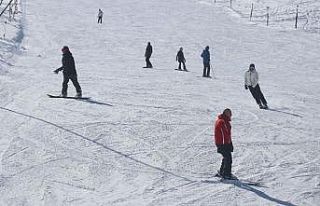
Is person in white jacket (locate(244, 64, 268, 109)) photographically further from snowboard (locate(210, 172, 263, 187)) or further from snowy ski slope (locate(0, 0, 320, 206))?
snowboard (locate(210, 172, 263, 187))

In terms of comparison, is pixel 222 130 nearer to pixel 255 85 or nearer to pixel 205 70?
pixel 255 85

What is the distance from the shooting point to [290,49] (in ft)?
109

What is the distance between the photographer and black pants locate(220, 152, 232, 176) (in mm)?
10391

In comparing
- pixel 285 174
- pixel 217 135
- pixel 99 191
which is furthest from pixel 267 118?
pixel 99 191

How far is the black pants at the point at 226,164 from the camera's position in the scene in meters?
10.4

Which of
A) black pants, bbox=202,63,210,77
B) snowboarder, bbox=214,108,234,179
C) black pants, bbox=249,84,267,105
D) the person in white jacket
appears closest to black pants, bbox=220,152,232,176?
snowboarder, bbox=214,108,234,179

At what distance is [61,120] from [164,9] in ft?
114

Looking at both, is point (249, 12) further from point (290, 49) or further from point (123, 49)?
point (123, 49)

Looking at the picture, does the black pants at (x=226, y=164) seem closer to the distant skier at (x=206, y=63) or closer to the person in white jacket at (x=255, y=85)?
the person in white jacket at (x=255, y=85)

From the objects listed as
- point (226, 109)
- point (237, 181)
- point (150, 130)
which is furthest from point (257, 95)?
point (226, 109)

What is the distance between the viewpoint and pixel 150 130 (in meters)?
13.6

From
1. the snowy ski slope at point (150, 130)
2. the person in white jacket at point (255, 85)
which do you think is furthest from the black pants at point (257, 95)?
the snowy ski slope at point (150, 130)

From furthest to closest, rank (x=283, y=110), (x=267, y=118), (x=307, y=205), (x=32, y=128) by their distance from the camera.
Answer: (x=283, y=110)
(x=267, y=118)
(x=32, y=128)
(x=307, y=205)

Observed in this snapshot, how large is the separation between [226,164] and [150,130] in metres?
3.44
